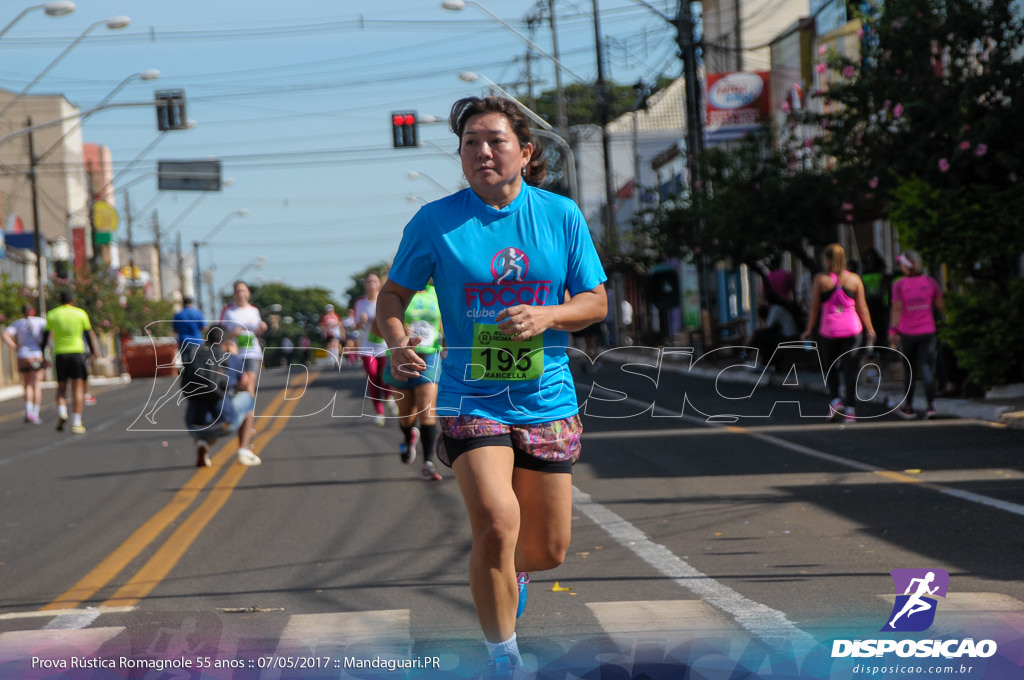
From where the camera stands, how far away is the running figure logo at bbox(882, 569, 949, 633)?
5.31 meters

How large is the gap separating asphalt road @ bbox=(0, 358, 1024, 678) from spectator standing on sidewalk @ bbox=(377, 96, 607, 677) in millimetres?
848

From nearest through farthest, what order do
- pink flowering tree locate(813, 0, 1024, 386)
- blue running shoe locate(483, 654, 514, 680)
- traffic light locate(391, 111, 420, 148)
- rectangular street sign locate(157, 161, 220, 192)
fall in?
1. blue running shoe locate(483, 654, 514, 680)
2. pink flowering tree locate(813, 0, 1024, 386)
3. traffic light locate(391, 111, 420, 148)
4. rectangular street sign locate(157, 161, 220, 192)

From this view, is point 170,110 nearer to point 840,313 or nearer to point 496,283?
point 840,313

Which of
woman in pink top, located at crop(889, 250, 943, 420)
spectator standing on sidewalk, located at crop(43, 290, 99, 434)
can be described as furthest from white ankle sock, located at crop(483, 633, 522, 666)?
spectator standing on sidewalk, located at crop(43, 290, 99, 434)

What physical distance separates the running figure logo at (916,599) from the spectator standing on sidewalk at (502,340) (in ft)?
5.12

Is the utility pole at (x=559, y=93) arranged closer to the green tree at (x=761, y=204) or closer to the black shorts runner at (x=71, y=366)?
the green tree at (x=761, y=204)

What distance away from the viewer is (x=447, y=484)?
1138cm

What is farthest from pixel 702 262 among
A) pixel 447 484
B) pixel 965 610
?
pixel 965 610

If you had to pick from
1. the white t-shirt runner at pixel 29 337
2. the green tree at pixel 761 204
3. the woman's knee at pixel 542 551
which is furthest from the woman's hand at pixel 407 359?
the green tree at pixel 761 204

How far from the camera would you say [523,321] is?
434cm

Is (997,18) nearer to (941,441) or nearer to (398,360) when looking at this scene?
(941,441)

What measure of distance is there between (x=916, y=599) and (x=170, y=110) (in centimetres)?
2707

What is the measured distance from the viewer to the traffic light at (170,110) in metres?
30.1

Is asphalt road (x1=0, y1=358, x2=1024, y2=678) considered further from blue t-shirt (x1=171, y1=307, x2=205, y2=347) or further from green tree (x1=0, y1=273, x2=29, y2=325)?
green tree (x1=0, y1=273, x2=29, y2=325)
